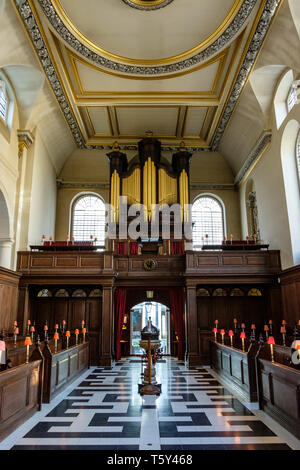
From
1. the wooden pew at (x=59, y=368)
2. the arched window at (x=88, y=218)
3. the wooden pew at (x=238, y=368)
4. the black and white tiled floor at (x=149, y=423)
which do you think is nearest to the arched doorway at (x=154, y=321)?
the arched window at (x=88, y=218)

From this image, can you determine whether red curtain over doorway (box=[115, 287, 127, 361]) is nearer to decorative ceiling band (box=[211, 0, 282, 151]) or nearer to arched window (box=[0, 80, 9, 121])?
arched window (box=[0, 80, 9, 121])

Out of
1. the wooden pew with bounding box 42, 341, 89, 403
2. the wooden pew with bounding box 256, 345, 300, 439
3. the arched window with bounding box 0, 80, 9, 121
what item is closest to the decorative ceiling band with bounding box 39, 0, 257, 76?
the arched window with bounding box 0, 80, 9, 121

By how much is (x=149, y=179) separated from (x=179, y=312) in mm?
5422

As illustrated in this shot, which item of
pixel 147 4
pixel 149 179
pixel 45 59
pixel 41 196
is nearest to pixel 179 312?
pixel 149 179

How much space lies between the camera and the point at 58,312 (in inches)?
481

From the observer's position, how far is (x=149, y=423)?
17.0 feet

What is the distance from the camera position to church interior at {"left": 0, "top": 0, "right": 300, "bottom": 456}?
23.3ft

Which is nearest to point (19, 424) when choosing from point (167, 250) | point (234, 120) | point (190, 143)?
point (167, 250)

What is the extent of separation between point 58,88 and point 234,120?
22.9 feet

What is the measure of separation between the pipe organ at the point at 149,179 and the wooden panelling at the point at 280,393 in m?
8.08

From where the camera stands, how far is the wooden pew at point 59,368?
651cm

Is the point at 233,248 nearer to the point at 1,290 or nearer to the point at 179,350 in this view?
the point at 179,350

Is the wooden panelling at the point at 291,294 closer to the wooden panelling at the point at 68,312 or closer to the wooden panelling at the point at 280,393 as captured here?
the wooden panelling at the point at 280,393

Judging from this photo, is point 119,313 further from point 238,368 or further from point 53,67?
point 53,67
